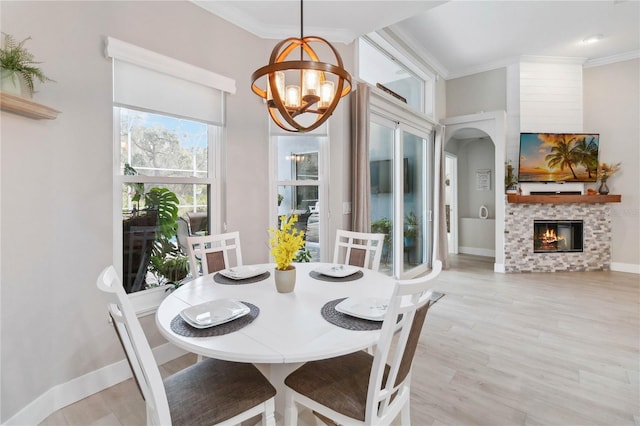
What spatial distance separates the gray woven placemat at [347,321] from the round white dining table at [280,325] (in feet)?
0.08

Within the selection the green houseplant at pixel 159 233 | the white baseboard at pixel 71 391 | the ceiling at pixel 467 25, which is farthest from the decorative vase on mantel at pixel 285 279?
the ceiling at pixel 467 25

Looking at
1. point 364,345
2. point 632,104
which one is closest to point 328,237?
point 364,345

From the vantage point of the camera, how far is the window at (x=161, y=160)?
87.6 inches

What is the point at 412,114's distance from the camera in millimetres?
4645

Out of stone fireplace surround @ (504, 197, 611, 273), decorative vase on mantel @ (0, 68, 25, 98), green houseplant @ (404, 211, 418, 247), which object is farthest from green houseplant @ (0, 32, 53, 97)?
stone fireplace surround @ (504, 197, 611, 273)

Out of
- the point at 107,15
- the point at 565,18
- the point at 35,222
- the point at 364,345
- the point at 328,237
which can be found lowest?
the point at 364,345

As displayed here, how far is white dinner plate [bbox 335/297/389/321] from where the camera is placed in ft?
4.38

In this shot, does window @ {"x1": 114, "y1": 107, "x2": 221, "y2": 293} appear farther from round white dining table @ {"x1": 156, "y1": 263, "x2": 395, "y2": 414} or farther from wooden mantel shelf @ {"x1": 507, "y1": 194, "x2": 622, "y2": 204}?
wooden mantel shelf @ {"x1": 507, "y1": 194, "x2": 622, "y2": 204}

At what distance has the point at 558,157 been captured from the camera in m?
5.19

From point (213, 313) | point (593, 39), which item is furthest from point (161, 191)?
point (593, 39)

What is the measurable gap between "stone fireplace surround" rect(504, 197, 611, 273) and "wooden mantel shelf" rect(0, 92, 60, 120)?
19.3 feet

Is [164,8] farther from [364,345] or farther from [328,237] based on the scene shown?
[364,345]

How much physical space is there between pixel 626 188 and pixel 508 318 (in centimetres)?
394

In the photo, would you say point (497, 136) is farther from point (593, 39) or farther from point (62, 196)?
point (62, 196)
